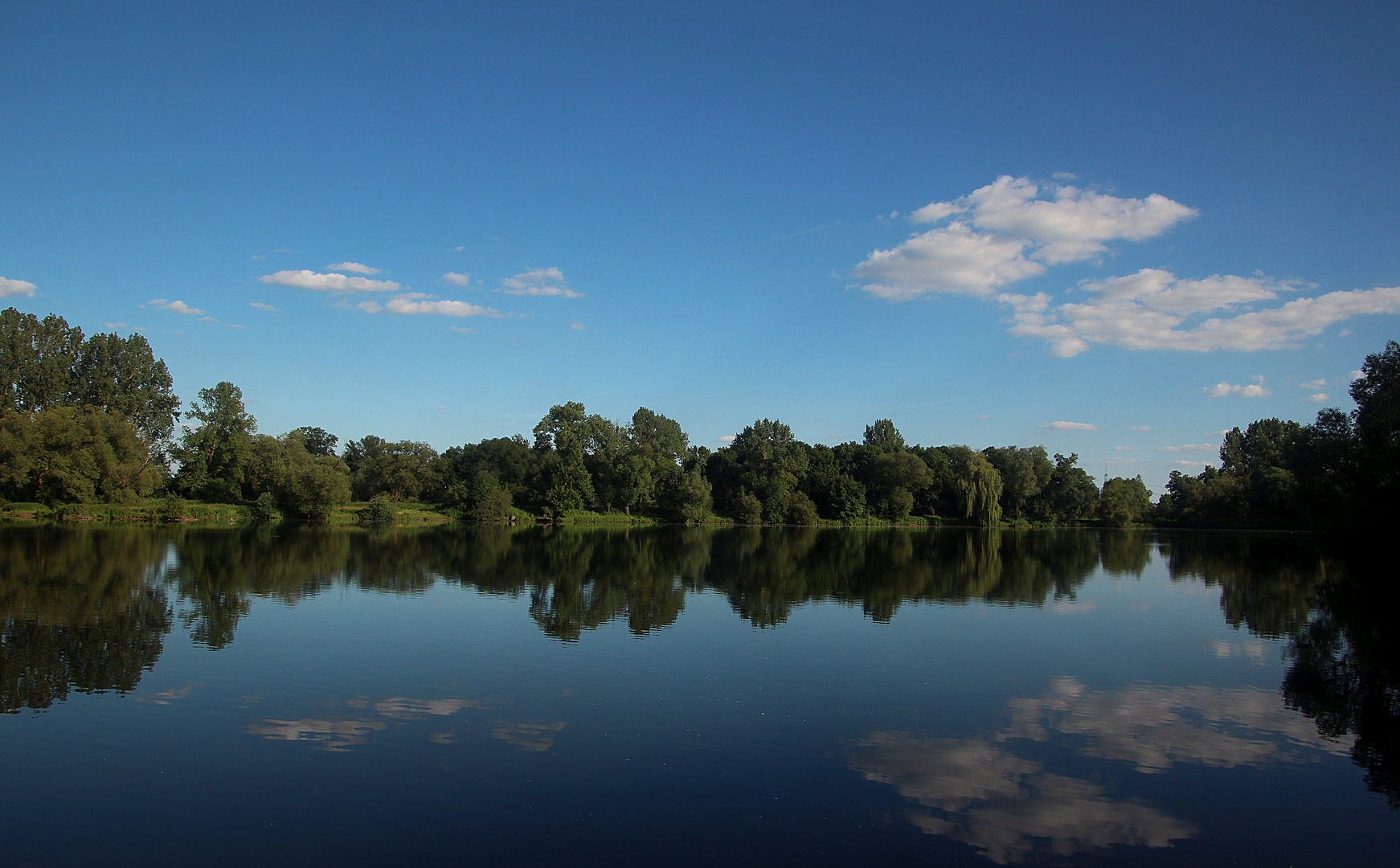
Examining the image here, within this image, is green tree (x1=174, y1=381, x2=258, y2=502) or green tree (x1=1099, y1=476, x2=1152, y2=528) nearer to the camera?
green tree (x1=174, y1=381, x2=258, y2=502)

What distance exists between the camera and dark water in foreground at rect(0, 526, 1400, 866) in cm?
729

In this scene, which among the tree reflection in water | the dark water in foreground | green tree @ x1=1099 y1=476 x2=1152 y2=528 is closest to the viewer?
the dark water in foreground

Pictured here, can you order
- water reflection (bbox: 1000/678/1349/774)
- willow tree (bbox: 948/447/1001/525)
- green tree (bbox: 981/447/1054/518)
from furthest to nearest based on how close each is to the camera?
green tree (bbox: 981/447/1054/518) < willow tree (bbox: 948/447/1001/525) < water reflection (bbox: 1000/678/1349/774)

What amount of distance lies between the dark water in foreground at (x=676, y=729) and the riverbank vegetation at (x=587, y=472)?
95.2 ft

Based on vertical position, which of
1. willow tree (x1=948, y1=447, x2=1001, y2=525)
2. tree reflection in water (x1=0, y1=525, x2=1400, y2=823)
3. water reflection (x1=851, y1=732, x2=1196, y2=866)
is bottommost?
tree reflection in water (x1=0, y1=525, x2=1400, y2=823)

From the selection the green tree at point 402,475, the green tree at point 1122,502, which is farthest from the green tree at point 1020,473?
the green tree at point 402,475

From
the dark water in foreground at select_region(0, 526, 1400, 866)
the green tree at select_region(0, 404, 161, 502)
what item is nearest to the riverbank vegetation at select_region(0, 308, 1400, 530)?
the green tree at select_region(0, 404, 161, 502)

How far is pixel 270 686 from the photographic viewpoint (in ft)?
40.0

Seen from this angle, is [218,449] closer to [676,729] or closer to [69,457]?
[69,457]

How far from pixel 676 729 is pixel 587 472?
70894 mm

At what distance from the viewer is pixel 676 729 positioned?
409 inches

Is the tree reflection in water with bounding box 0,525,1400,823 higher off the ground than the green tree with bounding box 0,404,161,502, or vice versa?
the green tree with bounding box 0,404,161,502

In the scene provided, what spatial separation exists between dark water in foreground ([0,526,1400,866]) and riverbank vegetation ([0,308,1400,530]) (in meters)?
29.0

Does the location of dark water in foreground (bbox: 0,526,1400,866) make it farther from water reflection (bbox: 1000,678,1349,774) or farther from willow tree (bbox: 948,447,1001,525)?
willow tree (bbox: 948,447,1001,525)
